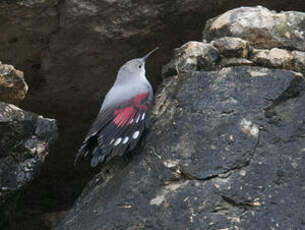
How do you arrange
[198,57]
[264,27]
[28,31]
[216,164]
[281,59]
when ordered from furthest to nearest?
[28,31], [264,27], [198,57], [281,59], [216,164]

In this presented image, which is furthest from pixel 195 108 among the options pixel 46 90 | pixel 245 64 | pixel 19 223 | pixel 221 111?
pixel 19 223

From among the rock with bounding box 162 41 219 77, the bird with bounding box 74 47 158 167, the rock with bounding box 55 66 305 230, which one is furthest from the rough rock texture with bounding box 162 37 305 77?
the bird with bounding box 74 47 158 167

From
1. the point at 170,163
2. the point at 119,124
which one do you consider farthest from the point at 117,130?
the point at 170,163

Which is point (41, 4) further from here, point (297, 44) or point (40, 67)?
point (297, 44)

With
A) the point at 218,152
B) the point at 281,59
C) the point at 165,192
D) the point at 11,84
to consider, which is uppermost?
the point at 11,84

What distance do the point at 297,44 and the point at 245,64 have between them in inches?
16.3

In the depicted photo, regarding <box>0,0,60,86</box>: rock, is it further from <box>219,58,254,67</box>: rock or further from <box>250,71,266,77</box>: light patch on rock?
<box>250,71,266,77</box>: light patch on rock

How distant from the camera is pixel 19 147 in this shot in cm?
340

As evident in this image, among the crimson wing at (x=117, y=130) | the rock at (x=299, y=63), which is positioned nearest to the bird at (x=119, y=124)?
the crimson wing at (x=117, y=130)

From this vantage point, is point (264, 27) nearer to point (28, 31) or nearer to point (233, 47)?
point (233, 47)

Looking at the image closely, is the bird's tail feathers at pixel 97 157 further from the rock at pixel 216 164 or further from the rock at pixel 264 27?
the rock at pixel 264 27

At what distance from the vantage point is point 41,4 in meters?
3.87

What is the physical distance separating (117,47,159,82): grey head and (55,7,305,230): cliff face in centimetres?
40

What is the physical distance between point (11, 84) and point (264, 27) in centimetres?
147
